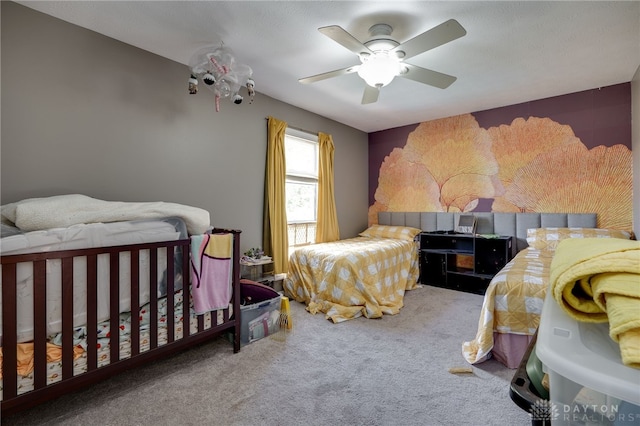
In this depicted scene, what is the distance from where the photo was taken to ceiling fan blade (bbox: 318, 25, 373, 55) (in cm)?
166

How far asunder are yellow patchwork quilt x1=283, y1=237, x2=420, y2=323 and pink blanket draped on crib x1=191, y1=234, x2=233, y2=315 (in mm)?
1154

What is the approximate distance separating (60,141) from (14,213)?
786 mm

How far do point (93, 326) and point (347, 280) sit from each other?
201cm

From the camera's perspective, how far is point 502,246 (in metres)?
3.54

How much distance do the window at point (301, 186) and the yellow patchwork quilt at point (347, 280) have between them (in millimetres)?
541

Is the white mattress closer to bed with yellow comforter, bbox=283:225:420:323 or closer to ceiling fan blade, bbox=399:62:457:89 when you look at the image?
bed with yellow comforter, bbox=283:225:420:323

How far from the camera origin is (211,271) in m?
1.94

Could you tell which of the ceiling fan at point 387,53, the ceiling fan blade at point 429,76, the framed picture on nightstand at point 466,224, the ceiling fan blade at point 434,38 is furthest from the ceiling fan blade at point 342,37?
the framed picture on nightstand at point 466,224

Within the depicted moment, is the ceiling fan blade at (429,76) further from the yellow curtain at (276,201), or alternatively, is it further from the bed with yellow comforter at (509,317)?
the yellow curtain at (276,201)

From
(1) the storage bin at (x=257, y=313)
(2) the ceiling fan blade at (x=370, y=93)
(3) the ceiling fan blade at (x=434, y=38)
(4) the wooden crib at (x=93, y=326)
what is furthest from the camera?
(2) the ceiling fan blade at (x=370, y=93)

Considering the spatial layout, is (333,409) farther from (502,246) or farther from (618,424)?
(502,246)

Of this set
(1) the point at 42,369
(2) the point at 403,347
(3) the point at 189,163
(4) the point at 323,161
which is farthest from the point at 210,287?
(4) the point at 323,161

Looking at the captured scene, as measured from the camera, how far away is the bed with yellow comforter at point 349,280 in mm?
2859

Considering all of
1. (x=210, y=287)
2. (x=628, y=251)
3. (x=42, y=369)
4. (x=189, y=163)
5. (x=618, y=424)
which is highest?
(x=189, y=163)
